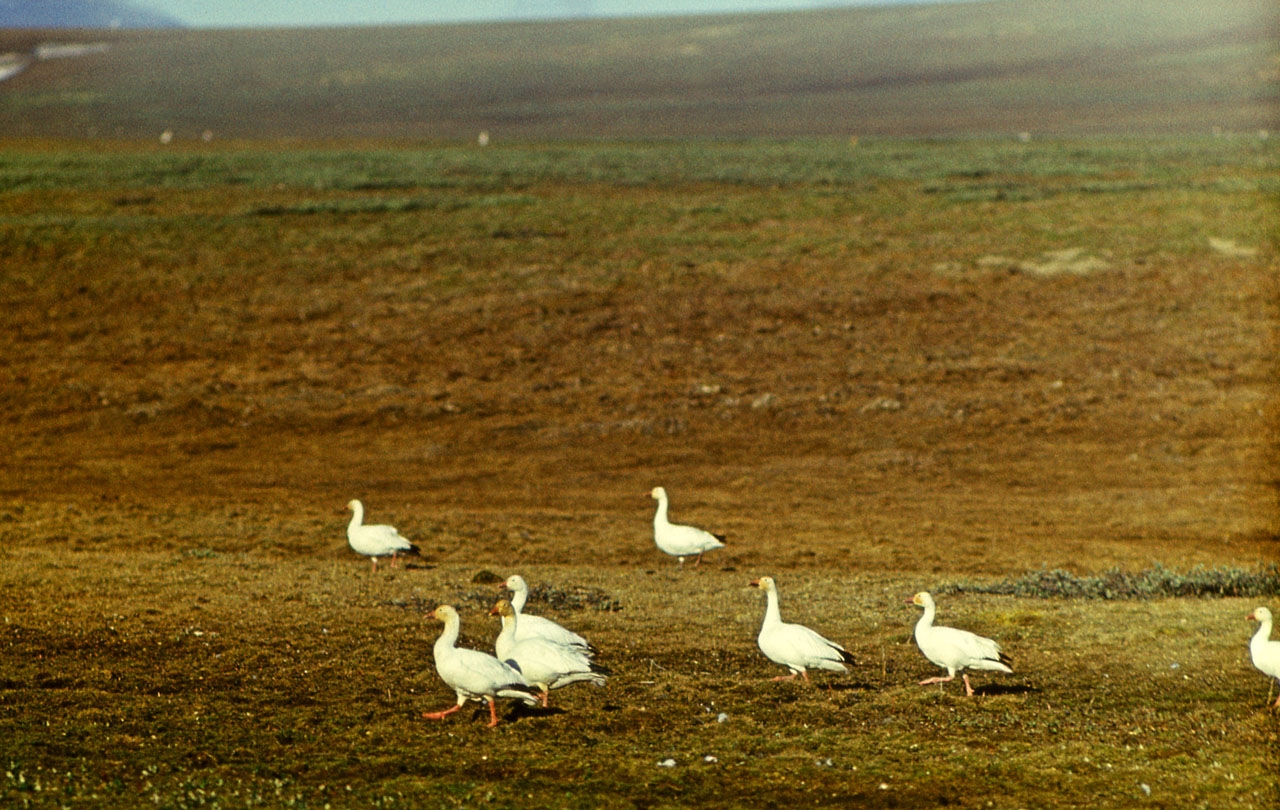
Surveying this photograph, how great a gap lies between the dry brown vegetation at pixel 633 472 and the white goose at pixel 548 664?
331mm

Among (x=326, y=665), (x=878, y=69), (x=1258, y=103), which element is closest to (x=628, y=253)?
(x=326, y=665)

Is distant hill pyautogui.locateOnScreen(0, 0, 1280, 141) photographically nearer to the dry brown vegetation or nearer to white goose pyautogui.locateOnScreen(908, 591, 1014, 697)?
the dry brown vegetation

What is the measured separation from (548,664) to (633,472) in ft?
40.9

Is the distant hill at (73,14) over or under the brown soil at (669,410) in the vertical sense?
over

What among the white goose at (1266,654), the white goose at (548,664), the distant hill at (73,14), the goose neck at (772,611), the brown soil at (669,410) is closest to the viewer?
the white goose at (1266,654)

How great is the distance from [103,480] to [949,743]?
16.6 meters

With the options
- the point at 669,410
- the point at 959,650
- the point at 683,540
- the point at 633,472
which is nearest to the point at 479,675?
the point at 959,650

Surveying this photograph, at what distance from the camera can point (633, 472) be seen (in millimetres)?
22078

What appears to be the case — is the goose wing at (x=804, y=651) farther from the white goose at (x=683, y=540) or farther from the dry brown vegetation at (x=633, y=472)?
the white goose at (x=683, y=540)

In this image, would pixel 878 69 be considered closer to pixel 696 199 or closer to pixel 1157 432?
pixel 696 199

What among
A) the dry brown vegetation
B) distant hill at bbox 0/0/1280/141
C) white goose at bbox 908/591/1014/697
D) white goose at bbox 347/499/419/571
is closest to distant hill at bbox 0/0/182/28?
distant hill at bbox 0/0/1280/141

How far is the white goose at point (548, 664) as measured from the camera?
962 cm

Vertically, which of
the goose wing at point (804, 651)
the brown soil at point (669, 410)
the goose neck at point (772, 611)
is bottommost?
the brown soil at point (669, 410)

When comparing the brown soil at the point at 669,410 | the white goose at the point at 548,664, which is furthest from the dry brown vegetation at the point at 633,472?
the white goose at the point at 548,664
